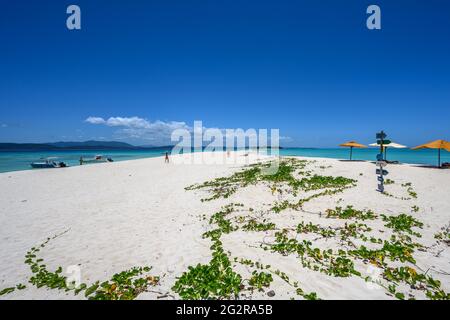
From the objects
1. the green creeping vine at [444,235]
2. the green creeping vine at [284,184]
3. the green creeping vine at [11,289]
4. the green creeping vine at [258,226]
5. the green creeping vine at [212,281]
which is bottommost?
the green creeping vine at [11,289]

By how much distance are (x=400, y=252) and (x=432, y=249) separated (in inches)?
48.4

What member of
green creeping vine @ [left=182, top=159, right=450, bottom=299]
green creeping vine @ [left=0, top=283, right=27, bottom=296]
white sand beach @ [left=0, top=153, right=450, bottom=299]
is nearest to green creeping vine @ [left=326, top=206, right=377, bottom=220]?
green creeping vine @ [left=182, top=159, right=450, bottom=299]

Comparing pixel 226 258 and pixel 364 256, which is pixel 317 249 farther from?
pixel 226 258

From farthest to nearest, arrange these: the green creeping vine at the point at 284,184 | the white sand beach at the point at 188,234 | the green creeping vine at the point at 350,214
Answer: the green creeping vine at the point at 284,184 → the green creeping vine at the point at 350,214 → the white sand beach at the point at 188,234

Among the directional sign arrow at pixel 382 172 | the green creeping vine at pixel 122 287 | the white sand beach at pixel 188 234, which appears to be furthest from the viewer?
the directional sign arrow at pixel 382 172

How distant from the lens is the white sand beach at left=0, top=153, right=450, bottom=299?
5.03 metres

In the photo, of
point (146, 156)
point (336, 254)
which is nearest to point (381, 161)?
point (336, 254)

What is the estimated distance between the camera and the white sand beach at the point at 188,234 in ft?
16.5

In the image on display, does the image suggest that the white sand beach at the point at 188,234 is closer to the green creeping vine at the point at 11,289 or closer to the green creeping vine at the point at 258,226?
the green creeping vine at the point at 11,289

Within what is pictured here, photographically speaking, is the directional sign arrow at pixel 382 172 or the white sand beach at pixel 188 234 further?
the directional sign arrow at pixel 382 172

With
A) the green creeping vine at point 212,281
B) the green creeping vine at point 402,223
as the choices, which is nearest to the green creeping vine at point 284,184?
the green creeping vine at point 402,223

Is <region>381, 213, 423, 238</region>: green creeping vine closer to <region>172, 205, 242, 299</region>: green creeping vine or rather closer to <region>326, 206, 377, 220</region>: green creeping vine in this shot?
<region>326, 206, 377, 220</region>: green creeping vine
